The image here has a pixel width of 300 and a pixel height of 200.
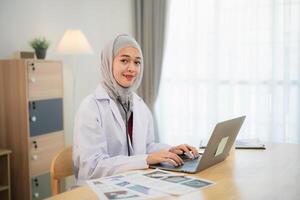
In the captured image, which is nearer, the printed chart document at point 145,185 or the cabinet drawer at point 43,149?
the printed chart document at point 145,185

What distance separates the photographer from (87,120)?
1853 millimetres

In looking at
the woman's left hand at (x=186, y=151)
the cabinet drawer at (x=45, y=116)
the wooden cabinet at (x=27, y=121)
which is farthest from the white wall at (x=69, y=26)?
the woman's left hand at (x=186, y=151)

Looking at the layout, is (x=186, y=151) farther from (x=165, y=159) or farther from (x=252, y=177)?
(x=252, y=177)

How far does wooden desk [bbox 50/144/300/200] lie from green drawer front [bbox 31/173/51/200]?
196 centimetres

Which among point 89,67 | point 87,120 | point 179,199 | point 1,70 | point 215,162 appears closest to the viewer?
point 179,199

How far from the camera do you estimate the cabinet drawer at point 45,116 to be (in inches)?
128

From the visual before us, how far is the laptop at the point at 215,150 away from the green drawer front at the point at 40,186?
191cm

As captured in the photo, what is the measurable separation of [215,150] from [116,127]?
57cm

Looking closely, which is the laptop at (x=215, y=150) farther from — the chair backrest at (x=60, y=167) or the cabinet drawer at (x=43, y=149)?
the cabinet drawer at (x=43, y=149)

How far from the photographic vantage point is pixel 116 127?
199 cm

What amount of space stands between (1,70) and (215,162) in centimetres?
225

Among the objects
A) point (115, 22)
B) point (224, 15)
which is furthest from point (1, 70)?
point (224, 15)

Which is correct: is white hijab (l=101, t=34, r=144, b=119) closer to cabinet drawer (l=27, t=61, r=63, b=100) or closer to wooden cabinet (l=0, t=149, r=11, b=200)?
cabinet drawer (l=27, t=61, r=63, b=100)

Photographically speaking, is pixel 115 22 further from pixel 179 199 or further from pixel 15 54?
pixel 179 199
